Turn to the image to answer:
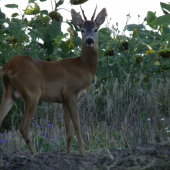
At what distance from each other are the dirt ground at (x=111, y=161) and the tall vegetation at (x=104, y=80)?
1.49 metres

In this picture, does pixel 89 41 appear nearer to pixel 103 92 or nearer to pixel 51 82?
pixel 51 82

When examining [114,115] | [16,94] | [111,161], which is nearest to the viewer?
[111,161]

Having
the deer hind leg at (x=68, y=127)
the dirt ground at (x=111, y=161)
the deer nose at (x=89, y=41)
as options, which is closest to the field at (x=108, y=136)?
the dirt ground at (x=111, y=161)

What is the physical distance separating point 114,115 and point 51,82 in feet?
6.53

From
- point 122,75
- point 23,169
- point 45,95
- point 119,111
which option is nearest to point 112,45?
point 122,75

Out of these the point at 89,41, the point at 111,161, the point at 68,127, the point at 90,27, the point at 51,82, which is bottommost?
the point at 68,127

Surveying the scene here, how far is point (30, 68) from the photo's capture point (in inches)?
163

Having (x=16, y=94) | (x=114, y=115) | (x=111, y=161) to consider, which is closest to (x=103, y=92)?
(x=114, y=115)

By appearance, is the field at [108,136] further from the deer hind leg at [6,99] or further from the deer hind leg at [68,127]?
the deer hind leg at [6,99]

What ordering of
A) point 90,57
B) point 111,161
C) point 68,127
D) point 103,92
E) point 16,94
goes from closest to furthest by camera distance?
point 111,161 → point 16,94 → point 68,127 → point 90,57 → point 103,92

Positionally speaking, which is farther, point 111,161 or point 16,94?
point 16,94

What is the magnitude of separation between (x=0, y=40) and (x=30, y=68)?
5.87ft

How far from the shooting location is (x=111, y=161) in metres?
2.57

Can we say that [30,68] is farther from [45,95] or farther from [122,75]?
[122,75]
